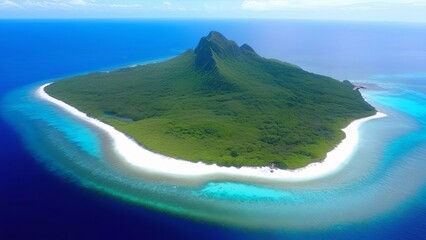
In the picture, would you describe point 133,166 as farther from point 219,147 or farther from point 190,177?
point 219,147

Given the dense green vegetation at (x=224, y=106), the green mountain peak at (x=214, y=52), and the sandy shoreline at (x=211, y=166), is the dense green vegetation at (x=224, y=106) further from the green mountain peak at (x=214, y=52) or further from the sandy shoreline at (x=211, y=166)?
the sandy shoreline at (x=211, y=166)

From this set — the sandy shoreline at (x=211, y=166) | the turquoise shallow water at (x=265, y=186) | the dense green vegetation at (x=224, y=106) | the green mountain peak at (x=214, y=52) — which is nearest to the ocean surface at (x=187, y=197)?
the turquoise shallow water at (x=265, y=186)

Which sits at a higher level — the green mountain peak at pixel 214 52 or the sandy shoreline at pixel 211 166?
the green mountain peak at pixel 214 52

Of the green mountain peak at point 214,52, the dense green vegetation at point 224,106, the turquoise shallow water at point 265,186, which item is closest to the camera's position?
the turquoise shallow water at point 265,186

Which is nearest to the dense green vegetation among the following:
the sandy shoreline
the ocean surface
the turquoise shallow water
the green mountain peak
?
the green mountain peak

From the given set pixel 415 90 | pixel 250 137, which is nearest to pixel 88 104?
pixel 250 137

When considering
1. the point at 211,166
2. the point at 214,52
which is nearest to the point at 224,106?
the point at 211,166

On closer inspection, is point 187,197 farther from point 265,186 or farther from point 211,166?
point 265,186
